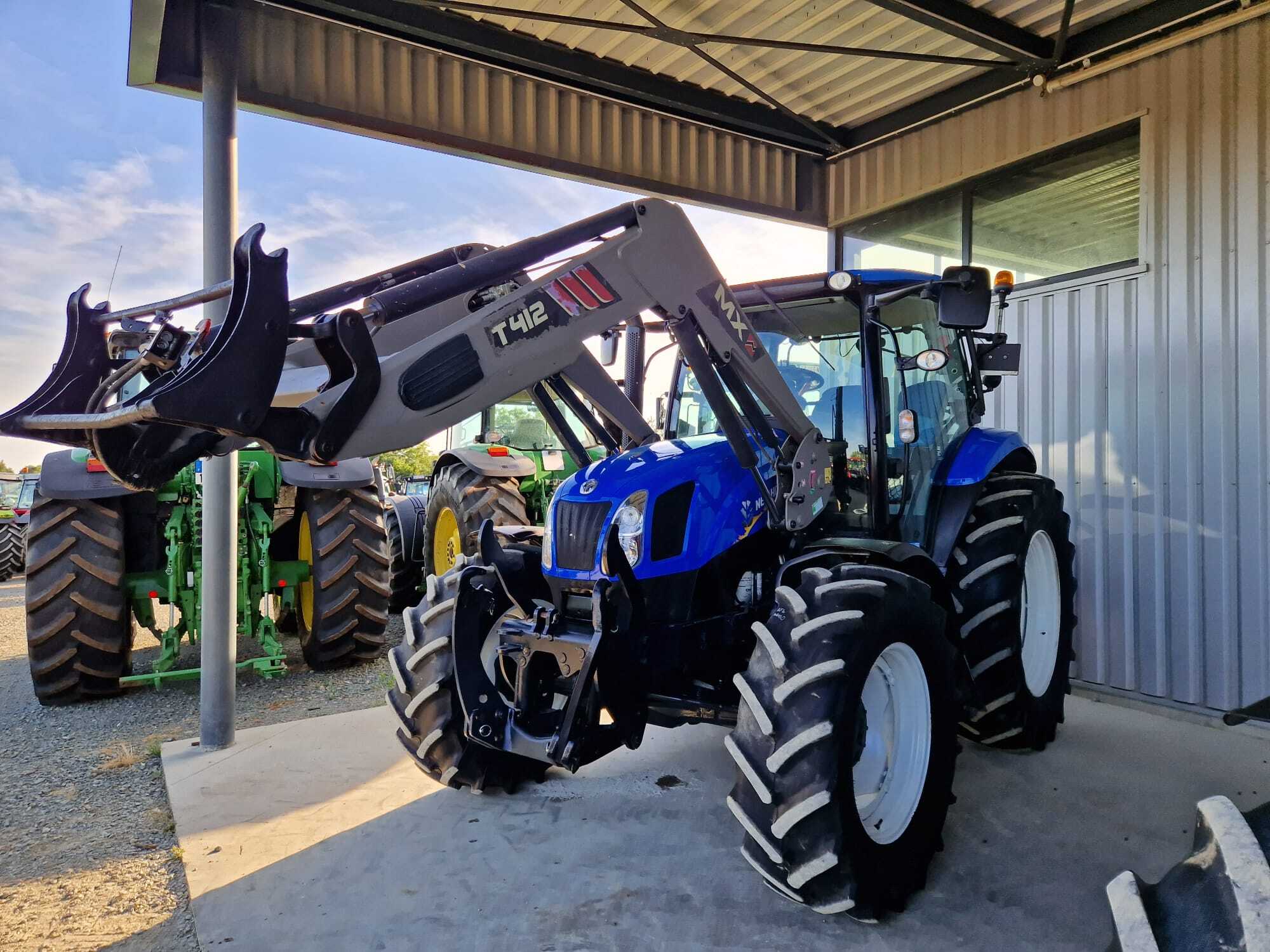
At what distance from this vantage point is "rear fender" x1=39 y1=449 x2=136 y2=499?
491 centimetres

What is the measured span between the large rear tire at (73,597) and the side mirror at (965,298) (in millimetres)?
4674

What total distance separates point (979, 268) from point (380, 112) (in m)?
4.01

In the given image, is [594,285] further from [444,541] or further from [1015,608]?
[444,541]

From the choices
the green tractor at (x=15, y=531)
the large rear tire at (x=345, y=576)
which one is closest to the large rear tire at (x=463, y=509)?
the large rear tire at (x=345, y=576)

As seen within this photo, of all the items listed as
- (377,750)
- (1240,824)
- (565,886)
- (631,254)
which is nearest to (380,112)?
(631,254)

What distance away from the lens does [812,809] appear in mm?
2320

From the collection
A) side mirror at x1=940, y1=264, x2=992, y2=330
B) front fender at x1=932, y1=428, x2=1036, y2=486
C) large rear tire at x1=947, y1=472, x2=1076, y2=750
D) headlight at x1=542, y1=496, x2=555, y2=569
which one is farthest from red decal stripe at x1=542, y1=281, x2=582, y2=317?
front fender at x1=932, y1=428, x2=1036, y2=486

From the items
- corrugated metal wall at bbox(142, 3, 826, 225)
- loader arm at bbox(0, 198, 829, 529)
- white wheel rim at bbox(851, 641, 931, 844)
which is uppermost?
corrugated metal wall at bbox(142, 3, 826, 225)

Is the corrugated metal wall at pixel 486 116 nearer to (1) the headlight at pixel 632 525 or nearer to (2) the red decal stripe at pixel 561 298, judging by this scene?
(2) the red decal stripe at pixel 561 298

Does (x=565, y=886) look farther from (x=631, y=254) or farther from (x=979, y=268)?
(x=979, y=268)

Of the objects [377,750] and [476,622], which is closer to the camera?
[476,622]

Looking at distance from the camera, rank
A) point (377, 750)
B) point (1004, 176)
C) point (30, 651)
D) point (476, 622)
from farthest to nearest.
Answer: point (1004, 176) < point (30, 651) < point (377, 750) < point (476, 622)

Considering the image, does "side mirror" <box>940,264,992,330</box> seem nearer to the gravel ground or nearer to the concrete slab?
the concrete slab

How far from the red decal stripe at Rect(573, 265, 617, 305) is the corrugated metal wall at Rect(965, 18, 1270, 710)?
372 centimetres
